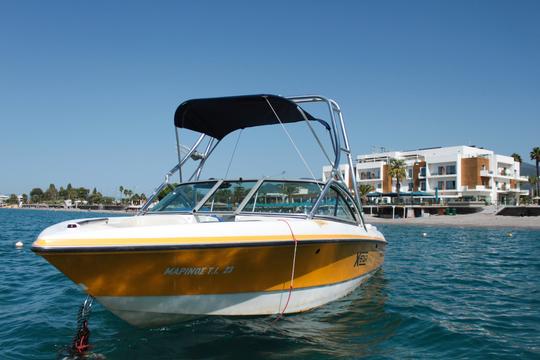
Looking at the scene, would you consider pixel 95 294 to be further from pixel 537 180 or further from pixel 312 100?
pixel 537 180

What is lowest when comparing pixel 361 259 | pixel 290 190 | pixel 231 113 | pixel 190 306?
pixel 190 306

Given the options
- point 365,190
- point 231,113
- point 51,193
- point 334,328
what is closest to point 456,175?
point 365,190

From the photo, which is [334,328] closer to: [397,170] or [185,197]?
[185,197]

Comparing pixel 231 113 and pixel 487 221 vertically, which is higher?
pixel 231 113

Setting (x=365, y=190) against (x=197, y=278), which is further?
(x=365, y=190)

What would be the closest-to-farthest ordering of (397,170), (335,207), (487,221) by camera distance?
(335,207) → (487,221) → (397,170)

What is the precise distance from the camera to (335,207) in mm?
7461

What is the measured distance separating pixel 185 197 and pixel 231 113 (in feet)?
5.70

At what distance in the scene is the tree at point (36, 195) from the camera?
180125mm

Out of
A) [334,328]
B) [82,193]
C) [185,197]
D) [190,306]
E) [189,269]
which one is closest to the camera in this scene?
[189,269]

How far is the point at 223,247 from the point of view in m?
4.98

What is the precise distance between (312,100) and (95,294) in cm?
500

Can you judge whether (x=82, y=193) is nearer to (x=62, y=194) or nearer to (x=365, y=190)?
(x=62, y=194)

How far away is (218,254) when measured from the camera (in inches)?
198
